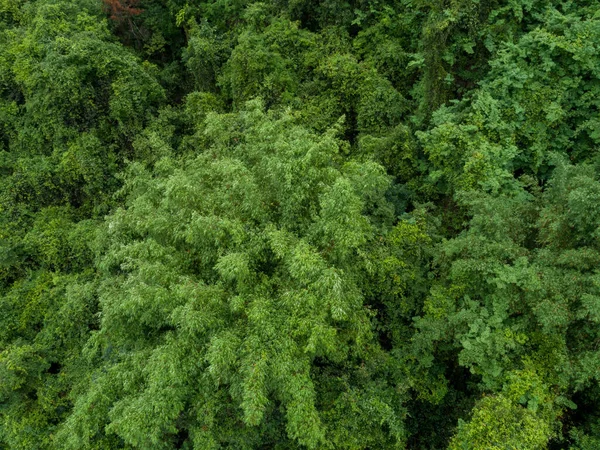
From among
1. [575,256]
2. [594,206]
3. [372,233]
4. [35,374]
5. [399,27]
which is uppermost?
[399,27]

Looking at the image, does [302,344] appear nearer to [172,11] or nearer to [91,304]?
[91,304]

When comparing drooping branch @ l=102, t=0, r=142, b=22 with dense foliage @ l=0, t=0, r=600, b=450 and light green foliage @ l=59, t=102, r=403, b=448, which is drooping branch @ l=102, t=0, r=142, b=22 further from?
light green foliage @ l=59, t=102, r=403, b=448

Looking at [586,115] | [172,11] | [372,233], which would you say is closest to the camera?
[372,233]

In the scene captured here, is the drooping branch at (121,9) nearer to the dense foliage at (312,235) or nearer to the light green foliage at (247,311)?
the dense foliage at (312,235)

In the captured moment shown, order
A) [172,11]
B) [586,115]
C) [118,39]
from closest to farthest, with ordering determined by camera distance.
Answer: [586,115], [118,39], [172,11]

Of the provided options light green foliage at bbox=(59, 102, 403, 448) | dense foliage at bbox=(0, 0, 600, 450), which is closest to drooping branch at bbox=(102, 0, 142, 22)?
dense foliage at bbox=(0, 0, 600, 450)

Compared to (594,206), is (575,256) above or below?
below

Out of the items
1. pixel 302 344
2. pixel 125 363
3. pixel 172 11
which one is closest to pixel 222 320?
pixel 302 344

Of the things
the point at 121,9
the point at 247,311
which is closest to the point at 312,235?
the point at 247,311
